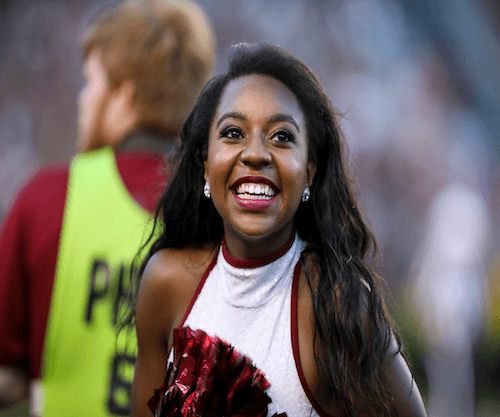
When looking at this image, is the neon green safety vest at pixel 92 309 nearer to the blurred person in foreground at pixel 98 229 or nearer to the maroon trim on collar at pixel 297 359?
the blurred person in foreground at pixel 98 229

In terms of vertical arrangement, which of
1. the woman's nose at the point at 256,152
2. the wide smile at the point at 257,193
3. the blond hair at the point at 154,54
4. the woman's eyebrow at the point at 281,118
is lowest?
the wide smile at the point at 257,193

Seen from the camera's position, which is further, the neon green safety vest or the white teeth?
the neon green safety vest

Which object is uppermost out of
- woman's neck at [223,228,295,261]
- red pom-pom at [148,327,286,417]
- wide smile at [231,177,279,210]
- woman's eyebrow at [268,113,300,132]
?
woman's eyebrow at [268,113,300,132]

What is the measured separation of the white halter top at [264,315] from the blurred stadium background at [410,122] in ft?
18.7

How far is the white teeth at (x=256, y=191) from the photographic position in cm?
168

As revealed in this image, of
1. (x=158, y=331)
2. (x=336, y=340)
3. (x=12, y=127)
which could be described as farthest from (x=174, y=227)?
(x=12, y=127)

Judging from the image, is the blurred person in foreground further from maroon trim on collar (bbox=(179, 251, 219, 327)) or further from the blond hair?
maroon trim on collar (bbox=(179, 251, 219, 327))

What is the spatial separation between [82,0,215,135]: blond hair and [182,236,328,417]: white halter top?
723mm

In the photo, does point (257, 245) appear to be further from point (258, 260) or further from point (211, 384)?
point (211, 384)

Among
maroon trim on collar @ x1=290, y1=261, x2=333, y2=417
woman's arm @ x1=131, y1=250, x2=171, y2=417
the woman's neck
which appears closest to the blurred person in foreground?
woman's arm @ x1=131, y1=250, x2=171, y2=417

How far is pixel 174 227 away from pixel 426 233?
7089 millimetres

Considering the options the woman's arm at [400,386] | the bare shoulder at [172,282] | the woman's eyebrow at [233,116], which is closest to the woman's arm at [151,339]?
the bare shoulder at [172,282]

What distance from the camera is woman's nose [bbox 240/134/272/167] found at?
1659 millimetres

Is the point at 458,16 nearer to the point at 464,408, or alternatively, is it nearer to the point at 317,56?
the point at 317,56
